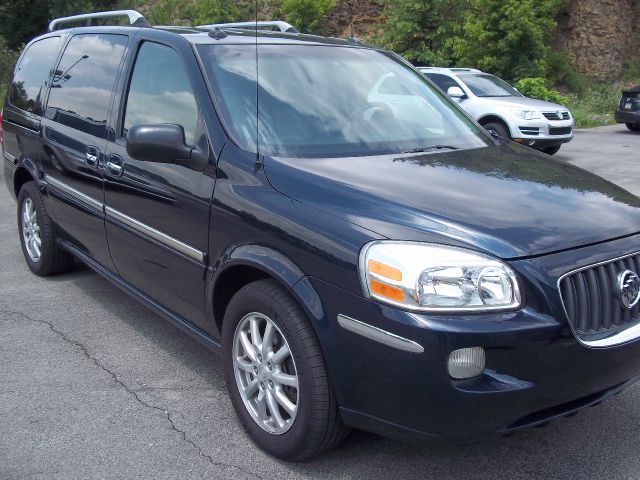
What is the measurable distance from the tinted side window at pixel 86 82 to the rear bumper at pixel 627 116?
52.2 ft

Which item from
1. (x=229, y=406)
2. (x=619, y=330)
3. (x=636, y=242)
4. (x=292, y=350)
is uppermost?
(x=636, y=242)

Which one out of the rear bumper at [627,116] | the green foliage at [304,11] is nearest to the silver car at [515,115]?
the rear bumper at [627,116]

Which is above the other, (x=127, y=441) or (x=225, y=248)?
(x=225, y=248)

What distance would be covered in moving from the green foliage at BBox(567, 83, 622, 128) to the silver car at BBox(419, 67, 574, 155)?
7.09 m

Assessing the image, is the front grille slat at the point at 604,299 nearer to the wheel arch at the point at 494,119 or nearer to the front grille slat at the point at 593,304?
Answer: the front grille slat at the point at 593,304

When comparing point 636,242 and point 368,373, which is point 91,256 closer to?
point 368,373

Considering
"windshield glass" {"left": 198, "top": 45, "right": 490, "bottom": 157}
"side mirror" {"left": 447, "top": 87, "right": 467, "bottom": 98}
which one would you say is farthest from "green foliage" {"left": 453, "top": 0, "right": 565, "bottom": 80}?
"windshield glass" {"left": 198, "top": 45, "right": 490, "bottom": 157}

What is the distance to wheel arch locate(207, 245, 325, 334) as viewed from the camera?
282cm

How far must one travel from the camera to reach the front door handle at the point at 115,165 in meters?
4.07

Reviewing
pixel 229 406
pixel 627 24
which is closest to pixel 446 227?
pixel 229 406

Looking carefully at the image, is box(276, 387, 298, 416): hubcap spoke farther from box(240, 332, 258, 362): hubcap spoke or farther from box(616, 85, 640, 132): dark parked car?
box(616, 85, 640, 132): dark parked car

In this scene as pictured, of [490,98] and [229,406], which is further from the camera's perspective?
[490,98]

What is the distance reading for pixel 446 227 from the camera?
2701 millimetres

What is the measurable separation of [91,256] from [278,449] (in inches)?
90.0
